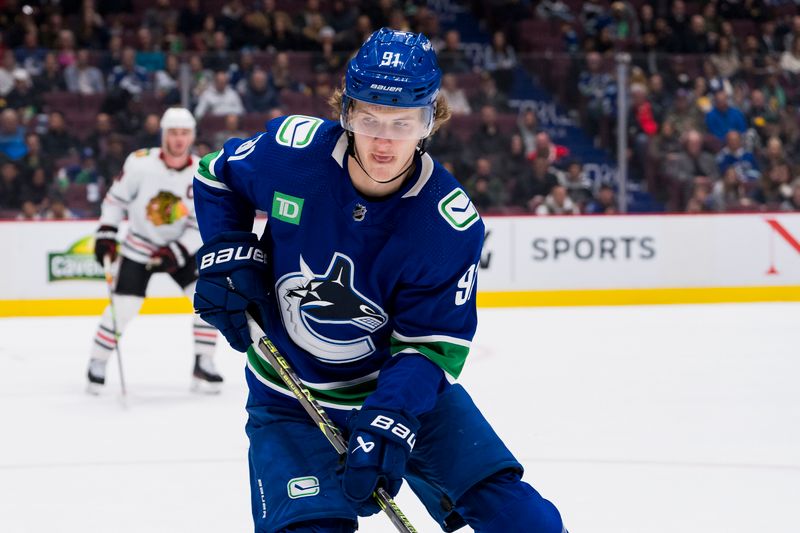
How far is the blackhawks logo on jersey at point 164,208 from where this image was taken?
5242 millimetres

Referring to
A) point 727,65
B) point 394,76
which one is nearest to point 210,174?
point 394,76

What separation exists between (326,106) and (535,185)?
1530mm

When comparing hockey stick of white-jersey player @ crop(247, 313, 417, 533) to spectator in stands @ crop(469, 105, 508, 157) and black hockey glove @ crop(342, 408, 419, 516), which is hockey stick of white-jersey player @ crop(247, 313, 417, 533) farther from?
spectator in stands @ crop(469, 105, 508, 157)

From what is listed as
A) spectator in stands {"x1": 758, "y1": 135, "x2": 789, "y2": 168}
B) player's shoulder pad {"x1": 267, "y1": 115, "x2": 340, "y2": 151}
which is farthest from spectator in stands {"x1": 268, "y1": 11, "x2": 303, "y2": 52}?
player's shoulder pad {"x1": 267, "y1": 115, "x2": 340, "y2": 151}

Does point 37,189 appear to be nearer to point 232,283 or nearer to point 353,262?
point 232,283

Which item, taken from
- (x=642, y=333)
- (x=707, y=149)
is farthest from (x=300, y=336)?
(x=707, y=149)

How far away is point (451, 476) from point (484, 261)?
18.8ft

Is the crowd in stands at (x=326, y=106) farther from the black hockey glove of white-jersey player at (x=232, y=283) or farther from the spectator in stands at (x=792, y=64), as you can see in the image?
the black hockey glove of white-jersey player at (x=232, y=283)

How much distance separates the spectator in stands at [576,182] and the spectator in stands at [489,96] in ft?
1.98

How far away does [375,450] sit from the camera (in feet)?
6.28

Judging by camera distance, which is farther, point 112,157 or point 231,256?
point 112,157

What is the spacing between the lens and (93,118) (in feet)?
24.8

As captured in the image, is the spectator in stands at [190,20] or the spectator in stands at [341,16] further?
the spectator in stands at [341,16]

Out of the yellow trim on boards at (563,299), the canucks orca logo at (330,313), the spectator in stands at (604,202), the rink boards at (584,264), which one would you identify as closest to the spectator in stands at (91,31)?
the rink boards at (584,264)
